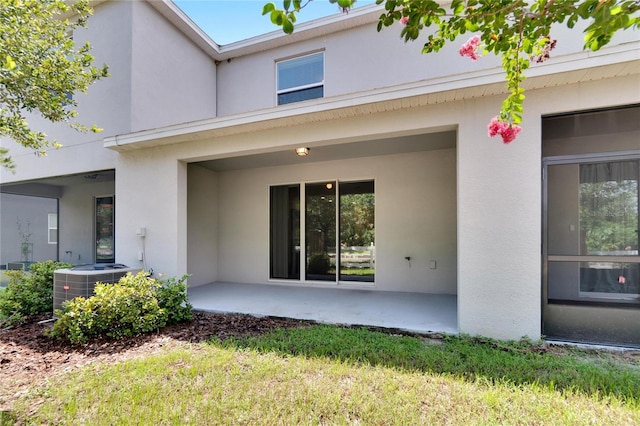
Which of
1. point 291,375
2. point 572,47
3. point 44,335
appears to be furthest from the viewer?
point 572,47

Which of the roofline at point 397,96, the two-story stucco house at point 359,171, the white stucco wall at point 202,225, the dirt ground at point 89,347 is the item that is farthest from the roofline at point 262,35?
the dirt ground at point 89,347

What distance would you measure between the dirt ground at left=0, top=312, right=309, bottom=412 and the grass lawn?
298 millimetres

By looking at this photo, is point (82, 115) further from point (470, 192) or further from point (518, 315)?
point (518, 315)

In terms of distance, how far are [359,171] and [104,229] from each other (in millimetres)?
7751

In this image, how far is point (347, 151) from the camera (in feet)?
20.3

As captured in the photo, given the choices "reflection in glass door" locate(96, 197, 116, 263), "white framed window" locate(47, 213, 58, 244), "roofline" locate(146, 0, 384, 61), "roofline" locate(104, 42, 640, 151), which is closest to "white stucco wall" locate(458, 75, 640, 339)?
"roofline" locate(104, 42, 640, 151)

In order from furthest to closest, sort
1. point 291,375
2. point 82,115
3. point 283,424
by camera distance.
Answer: point 82,115
point 291,375
point 283,424

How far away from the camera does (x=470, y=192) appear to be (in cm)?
385

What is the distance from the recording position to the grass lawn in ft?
7.55

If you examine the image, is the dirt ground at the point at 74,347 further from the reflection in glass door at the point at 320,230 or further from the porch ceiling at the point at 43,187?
the porch ceiling at the point at 43,187

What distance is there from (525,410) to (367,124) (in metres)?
3.61

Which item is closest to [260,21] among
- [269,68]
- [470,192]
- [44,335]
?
[269,68]

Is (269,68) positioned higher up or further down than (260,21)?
further down

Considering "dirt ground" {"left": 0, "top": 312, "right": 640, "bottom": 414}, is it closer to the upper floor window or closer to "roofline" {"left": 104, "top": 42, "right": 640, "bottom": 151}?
"roofline" {"left": 104, "top": 42, "right": 640, "bottom": 151}
